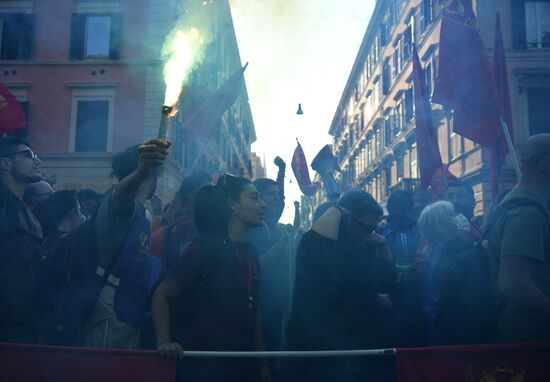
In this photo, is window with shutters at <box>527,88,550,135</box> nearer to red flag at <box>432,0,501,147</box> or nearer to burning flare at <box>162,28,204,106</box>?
red flag at <box>432,0,501,147</box>

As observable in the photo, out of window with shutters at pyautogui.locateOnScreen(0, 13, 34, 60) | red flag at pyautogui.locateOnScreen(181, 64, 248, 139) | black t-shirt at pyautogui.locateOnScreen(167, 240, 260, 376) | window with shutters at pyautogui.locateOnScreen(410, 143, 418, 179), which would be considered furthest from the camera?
window with shutters at pyautogui.locateOnScreen(410, 143, 418, 179)

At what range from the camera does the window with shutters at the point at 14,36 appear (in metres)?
16.8

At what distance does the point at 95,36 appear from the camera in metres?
18.2

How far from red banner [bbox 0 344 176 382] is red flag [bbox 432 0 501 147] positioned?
142 inches

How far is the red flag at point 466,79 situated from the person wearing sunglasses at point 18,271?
146 inches

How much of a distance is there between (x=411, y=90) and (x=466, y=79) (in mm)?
22651

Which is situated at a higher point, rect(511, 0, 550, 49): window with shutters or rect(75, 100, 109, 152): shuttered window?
rect(511, 0, 550, 49): window with shutters

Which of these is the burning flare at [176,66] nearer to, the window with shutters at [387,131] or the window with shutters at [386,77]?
the window with shutters at [387,131]

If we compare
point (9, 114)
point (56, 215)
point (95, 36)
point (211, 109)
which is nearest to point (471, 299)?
point (56, 215)

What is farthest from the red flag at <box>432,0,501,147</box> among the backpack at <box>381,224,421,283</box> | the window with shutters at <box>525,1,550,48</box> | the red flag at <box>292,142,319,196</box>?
the window with shutters at <box>525,1,550,48</box>

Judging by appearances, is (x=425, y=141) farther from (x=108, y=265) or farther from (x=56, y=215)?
(x=108, y=265)

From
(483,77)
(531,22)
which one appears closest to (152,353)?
(483,77)

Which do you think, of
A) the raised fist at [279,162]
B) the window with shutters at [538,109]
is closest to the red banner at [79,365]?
the raised fist at [279,162]

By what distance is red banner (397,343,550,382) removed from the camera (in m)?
2.31
